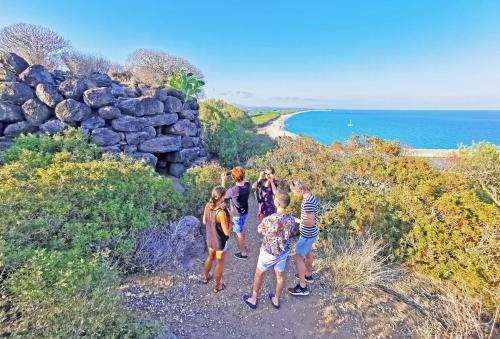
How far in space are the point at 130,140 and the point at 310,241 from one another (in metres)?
7.48

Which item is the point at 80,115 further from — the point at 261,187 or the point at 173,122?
the point at 261,187

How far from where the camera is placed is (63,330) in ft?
7.88

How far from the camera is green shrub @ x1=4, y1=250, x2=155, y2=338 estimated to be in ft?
7.88

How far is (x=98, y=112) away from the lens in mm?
8531

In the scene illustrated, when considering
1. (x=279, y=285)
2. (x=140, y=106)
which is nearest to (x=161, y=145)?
(x=140, y=106)

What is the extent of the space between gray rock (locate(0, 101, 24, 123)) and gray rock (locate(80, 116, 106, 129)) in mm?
1767

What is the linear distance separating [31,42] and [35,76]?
17.0 feet


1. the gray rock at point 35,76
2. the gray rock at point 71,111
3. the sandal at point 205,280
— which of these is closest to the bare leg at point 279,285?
the sandal at point 205,280

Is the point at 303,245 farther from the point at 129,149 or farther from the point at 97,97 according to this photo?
the point at 97,97

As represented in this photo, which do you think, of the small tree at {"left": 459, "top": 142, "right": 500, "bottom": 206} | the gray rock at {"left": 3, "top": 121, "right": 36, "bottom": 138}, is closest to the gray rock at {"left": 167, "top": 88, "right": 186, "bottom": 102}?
the gray rock at {"left": 3, "top": 121, "right": 36, "bottom": 138}

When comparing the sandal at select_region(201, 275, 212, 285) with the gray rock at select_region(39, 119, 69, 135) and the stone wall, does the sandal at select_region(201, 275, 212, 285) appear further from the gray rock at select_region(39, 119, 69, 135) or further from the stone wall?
the gray rock at select_region(39, 119, 69, 135)

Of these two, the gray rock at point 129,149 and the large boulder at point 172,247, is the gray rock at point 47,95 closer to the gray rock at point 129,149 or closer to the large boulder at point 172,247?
the gray rock at point 129,149

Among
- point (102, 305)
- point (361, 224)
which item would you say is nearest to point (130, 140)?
Result: point (102, 305)

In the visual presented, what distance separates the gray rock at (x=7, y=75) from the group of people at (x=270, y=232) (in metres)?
8.80
